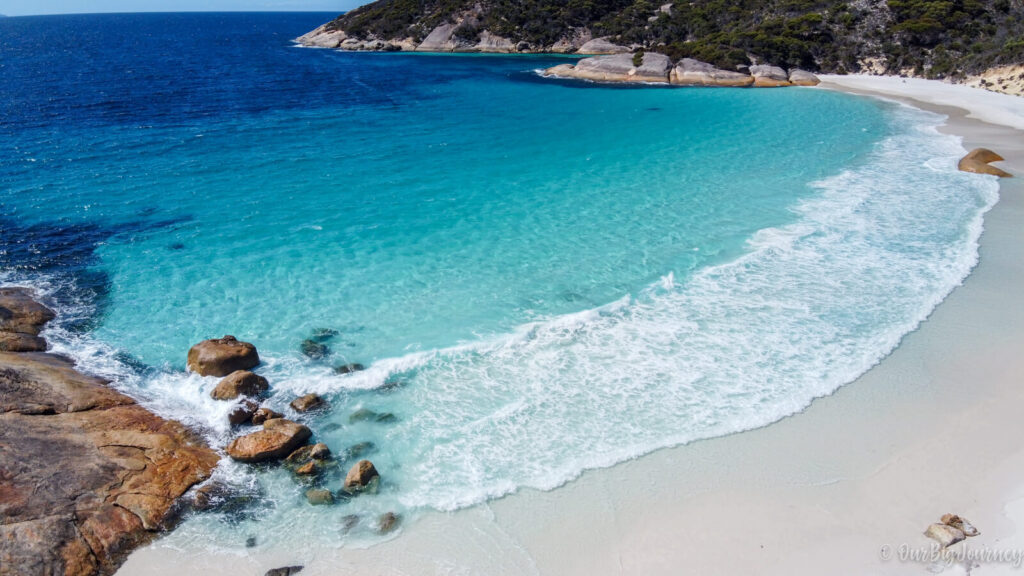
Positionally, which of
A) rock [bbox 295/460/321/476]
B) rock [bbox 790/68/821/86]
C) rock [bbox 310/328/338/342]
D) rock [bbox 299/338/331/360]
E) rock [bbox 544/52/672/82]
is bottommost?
rock [bbox 295/460/321/476]

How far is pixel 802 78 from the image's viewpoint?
57375mm

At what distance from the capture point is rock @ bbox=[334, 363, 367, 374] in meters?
14.1

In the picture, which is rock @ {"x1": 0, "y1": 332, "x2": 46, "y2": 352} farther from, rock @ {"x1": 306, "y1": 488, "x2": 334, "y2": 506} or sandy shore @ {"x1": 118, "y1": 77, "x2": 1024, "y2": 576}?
rock @ {"x1": 306, "y1": 488, "x2": 334, "y2": 506}

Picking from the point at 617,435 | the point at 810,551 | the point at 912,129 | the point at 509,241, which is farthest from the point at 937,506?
the point at 912,129

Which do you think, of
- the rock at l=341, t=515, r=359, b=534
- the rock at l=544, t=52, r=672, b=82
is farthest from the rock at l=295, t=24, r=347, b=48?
the rock at l=341, t=515, r=359, b=534

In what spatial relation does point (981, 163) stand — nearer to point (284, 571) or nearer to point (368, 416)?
point (368, 416)

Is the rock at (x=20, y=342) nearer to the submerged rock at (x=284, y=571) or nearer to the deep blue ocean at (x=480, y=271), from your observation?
the deep blue ocean at (x=480, y=271)

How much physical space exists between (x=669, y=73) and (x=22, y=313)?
59.7m

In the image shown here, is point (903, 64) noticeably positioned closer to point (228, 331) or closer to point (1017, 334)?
point (1017, 334)

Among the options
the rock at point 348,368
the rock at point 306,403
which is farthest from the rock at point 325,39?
the rock at point 306,403

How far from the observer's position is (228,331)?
→ 1570cm

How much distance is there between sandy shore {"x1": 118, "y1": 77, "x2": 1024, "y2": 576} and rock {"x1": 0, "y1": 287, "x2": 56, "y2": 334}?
9454 millimetres

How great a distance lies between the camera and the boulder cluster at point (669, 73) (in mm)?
57562

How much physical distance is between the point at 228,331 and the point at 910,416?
16.4 m
